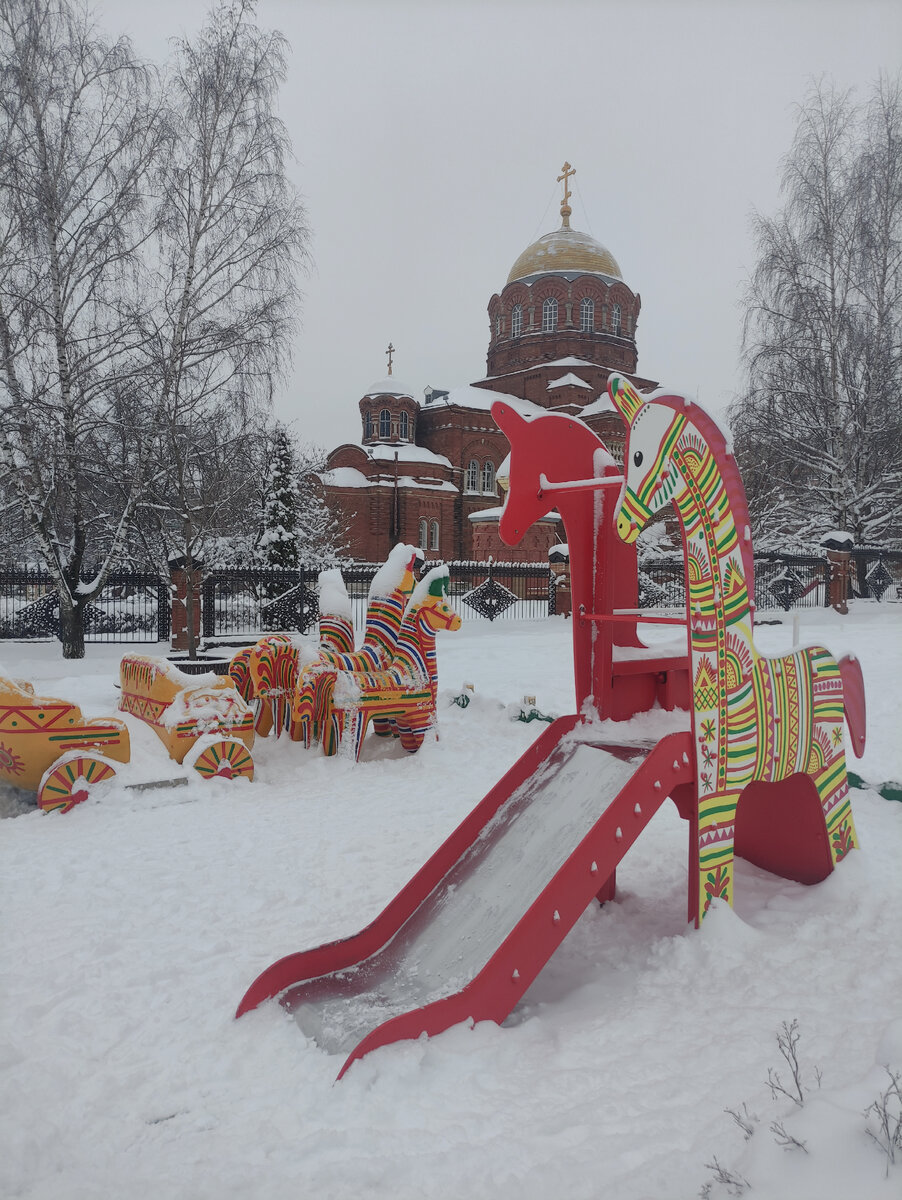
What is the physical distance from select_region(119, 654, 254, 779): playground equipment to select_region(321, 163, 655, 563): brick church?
26.9m

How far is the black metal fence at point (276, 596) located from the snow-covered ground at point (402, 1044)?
8527mm

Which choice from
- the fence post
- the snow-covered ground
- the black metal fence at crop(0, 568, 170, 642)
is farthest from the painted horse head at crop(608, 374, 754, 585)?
the black metal fence at crop(0, 568, 170, 642)

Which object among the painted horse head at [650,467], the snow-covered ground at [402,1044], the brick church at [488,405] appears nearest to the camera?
the snow-covered ground at [402,1044]

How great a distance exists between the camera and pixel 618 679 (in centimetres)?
387

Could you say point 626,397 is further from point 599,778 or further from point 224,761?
point 224,761

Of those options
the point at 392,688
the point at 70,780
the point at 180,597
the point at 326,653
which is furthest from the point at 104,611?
the point at 70,780

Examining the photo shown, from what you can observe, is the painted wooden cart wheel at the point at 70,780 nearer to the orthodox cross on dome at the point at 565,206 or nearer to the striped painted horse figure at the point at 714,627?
the striped painted horse figure at the point at 714,627

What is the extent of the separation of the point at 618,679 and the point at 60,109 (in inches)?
495

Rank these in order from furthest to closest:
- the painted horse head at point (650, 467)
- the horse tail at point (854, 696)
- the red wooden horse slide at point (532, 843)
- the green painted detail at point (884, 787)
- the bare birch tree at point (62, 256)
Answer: the bare birch tree at point (62, 256) < the green painted detail at point (884, 787) < the horse tail at point (854, 696) < the painted horse head at point (650, 467) < the red wooden horse slide at point (532, 843)

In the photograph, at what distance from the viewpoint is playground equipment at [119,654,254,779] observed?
5.82 metres

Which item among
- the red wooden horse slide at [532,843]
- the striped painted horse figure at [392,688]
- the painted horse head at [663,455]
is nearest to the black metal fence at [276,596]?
the striped painted horse figure at [392,688]

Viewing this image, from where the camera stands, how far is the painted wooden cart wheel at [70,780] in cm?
511

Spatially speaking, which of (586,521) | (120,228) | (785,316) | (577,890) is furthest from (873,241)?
(577,890)

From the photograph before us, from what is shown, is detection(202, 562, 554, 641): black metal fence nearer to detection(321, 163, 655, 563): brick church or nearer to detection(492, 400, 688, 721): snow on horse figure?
detection(492, 400, 688, 721): snow on horse figure
